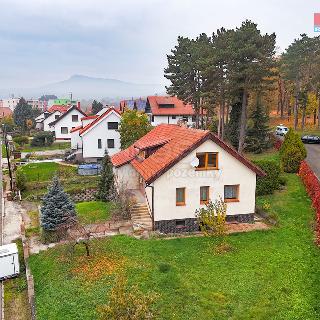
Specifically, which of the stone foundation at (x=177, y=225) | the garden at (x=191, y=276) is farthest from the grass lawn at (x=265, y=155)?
the stone foundation at (x=177, y=225)

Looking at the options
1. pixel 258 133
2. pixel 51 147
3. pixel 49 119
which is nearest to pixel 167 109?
pixel 51 147

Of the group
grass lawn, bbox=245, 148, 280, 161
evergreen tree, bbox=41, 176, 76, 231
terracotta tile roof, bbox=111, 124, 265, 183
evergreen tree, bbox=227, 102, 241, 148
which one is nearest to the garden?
evergreen tree, bbox=41, 176, 76, 231

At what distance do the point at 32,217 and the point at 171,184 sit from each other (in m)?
13.0

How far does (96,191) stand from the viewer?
124 feet

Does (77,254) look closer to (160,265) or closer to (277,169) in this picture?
(160,265)

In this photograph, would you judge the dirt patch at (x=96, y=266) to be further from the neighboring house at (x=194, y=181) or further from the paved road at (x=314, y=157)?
the paved road at (x=314, y=157)

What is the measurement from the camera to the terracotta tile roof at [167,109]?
6438cm

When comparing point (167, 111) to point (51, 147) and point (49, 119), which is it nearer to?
point (51, 147)

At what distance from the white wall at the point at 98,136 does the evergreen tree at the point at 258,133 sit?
16899 millimetres

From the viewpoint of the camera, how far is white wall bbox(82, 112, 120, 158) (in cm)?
4862

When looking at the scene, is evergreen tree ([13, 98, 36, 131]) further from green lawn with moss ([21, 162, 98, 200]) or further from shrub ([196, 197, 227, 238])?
shrub ([196, 197, 227, 238])

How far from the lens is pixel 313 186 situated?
88.6 feet

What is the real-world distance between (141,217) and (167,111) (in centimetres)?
4161

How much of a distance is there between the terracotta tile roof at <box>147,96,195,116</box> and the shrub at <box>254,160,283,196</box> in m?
35.6
